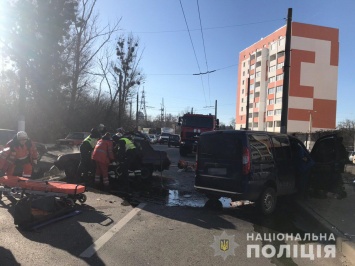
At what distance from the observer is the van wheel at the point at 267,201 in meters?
7.91

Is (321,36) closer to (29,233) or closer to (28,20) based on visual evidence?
(28,20)

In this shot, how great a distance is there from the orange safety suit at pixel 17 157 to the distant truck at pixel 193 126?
17599 mm

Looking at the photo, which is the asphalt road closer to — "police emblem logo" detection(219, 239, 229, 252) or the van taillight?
"police emblem logo" detection(219, 239, 229, 252)

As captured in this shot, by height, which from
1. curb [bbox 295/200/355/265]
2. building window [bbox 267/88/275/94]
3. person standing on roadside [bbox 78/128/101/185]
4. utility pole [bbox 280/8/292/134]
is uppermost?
building window [bbox 267/88/275/94]

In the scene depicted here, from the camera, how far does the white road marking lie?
17.2ft

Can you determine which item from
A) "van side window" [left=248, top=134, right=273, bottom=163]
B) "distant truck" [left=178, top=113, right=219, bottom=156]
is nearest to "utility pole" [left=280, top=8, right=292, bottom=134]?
"van side window" [left=248, top=134, right=273, bottom=163]

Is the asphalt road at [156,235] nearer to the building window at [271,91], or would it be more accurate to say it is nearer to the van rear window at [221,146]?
the van rear window at [221,146]

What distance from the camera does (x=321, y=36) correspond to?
248 ft

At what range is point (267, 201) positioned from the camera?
26.6 feet

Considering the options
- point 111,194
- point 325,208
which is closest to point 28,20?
point 111,194

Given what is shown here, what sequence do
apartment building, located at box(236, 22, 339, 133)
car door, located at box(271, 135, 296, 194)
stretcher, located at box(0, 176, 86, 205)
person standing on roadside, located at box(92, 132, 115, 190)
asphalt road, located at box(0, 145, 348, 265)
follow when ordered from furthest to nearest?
apartment building, located at box(236, 22, 339, 133)
person standing on roadside, located at box(92, 132, 115, 190)
car door, located at box(271, 135, 296, 194)
stretcher, located at box(0, 176, 86, 205)
asphalt road, located at box(0, 145, 348, 265)

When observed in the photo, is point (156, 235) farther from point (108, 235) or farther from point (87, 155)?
point (87, 155)

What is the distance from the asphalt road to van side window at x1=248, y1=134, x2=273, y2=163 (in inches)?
49.3

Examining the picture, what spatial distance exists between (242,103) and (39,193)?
9344cm
